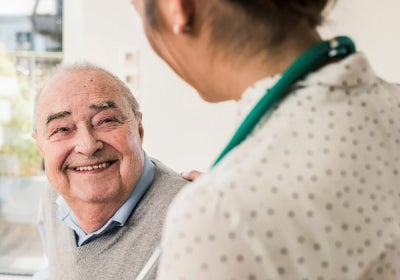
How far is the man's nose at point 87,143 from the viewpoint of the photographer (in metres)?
1.35

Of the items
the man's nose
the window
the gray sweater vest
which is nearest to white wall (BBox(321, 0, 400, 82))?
the gray sweater vest

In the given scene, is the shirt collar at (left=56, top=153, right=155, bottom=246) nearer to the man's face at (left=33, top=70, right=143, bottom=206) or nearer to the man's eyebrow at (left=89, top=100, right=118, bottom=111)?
the man's face at (left=33, top=70, right=143, bottom=206)

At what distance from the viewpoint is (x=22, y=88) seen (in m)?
2.37

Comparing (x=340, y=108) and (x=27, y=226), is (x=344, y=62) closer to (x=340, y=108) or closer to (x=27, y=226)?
(x=340, y=108)

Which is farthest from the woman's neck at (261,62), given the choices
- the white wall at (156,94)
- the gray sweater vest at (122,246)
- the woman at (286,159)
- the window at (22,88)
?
the window at (22,88)

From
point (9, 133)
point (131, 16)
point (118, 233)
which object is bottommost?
point (9, 133)

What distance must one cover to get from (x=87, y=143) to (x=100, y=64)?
875 millimetres

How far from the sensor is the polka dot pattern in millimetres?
486

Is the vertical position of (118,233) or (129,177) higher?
(129,177)

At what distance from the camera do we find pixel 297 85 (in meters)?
0.54

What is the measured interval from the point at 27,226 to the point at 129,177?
1.41m

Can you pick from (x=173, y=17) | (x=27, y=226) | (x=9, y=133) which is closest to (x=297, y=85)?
(x=173, y=17)

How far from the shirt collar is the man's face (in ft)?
0.08

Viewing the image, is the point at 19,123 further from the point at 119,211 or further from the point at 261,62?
the point at 261,62
